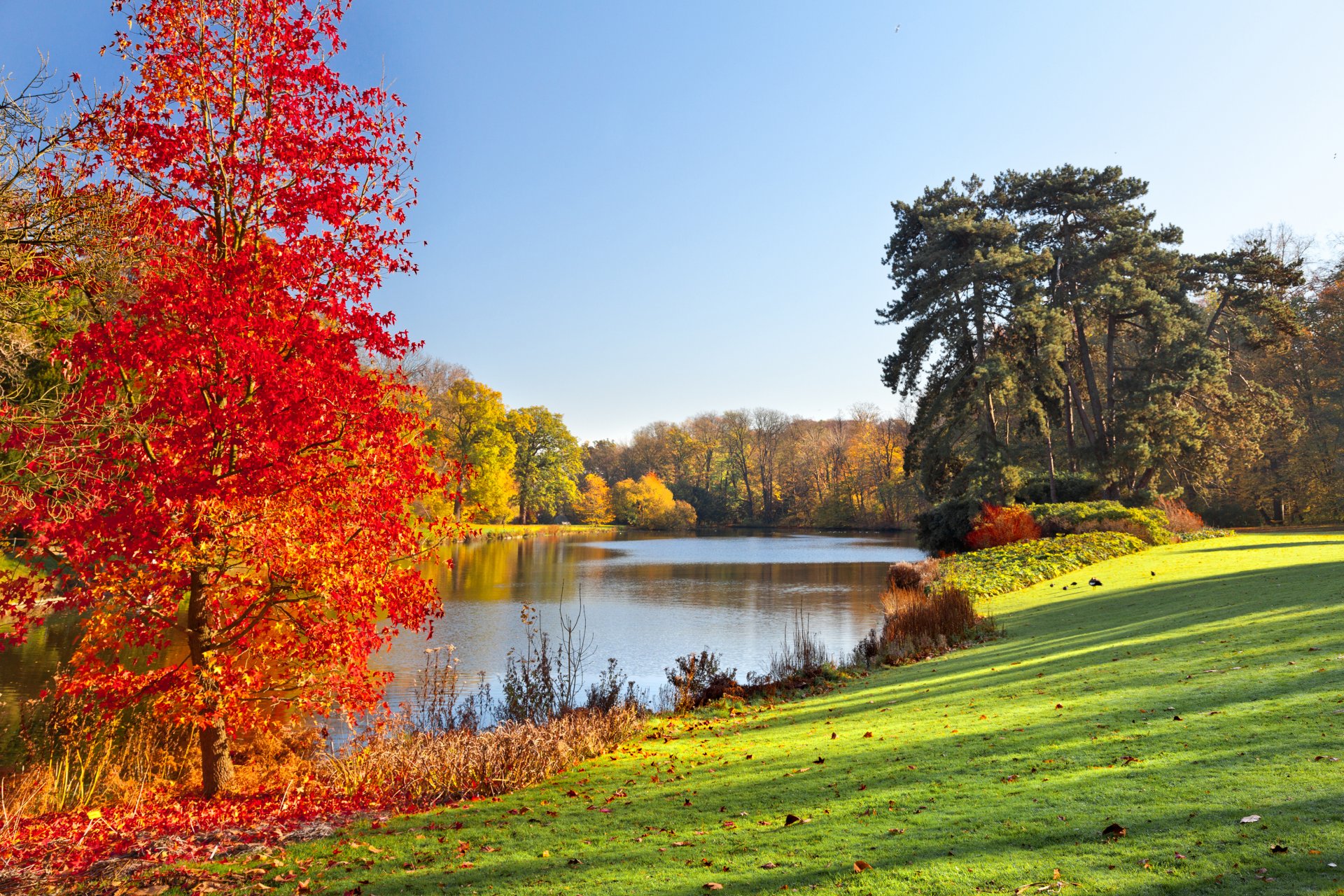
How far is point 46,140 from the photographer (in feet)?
28.9

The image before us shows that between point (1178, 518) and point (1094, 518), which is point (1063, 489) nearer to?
point (1178, 518)

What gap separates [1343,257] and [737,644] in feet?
130

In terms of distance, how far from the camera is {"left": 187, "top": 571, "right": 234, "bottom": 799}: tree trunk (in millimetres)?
6578

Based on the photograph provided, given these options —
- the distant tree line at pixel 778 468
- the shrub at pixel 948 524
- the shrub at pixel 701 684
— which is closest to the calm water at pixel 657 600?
the shrub at pixel 701 684

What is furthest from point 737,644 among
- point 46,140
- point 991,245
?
point 991,245

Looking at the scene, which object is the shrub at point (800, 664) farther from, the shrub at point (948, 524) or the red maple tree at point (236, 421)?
the shrub at point (948, 524)

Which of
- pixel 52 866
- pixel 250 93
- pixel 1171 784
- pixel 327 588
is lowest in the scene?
pixel 52 866

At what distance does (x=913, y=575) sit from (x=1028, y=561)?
2.61 meters

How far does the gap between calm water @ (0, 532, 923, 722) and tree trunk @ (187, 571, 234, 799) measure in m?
4.64

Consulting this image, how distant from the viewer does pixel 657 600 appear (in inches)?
899

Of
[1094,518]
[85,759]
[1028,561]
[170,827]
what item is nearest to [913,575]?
[1028,561]

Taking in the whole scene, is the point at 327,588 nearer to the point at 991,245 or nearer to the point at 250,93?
the point at 250,93

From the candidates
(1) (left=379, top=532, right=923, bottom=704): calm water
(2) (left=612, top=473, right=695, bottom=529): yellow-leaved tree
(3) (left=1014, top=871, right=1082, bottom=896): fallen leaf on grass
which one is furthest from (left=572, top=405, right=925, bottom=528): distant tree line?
(3) (left=1014, top=871, right=1082, bottom=896): fallen leaf on grass

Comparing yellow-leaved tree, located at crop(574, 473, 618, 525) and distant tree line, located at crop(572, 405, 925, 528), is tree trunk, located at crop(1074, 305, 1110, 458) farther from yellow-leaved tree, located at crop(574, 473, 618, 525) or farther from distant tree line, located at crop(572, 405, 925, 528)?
yellow-leaved tree, located at crop(574, 473, 618, 525)
